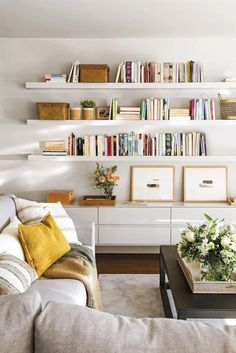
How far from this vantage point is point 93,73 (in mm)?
4293

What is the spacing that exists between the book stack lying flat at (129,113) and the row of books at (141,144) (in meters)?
0.19

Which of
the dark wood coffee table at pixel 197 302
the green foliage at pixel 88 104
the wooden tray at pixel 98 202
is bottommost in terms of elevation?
the dark wood coffee table at pixel 197 302

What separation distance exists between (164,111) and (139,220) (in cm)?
128

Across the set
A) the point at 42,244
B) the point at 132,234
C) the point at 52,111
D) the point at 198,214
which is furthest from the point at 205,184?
the point at 42,244

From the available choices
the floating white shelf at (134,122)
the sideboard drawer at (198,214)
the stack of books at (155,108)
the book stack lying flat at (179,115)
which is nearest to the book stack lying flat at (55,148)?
the floating white shelf at (134,122)

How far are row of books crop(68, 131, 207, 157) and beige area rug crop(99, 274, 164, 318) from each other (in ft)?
4.72

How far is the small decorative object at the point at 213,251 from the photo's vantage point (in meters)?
2.36

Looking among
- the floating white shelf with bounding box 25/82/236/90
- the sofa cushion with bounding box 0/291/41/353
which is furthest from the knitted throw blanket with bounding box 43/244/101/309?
the floating white shelf with bounding box 25/82/236/90

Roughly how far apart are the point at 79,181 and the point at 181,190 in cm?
124

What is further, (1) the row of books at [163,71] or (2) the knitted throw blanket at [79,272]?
(1) the row of books at [163,71]

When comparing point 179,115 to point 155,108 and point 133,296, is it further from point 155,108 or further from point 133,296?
point 133,296

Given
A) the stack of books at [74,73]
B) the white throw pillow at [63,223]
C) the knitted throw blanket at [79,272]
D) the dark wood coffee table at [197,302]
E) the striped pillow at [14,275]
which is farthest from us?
the stack of books at [74,73]

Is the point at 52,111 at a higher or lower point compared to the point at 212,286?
higher

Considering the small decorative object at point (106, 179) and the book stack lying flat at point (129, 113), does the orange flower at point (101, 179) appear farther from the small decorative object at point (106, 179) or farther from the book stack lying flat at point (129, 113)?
the book stack lying flat at point (129, 113)
